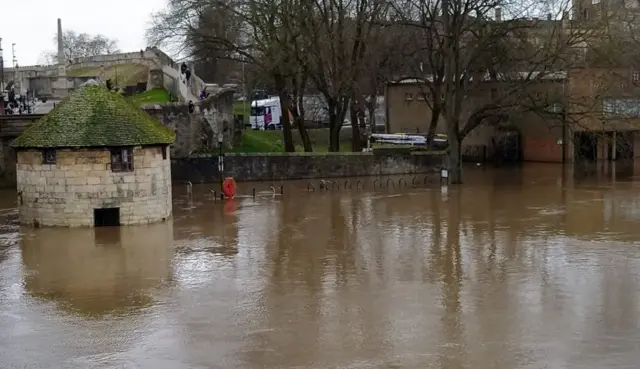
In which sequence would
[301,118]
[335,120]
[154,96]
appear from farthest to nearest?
1. [154,96]
2. [335,120]
3. [301,118]

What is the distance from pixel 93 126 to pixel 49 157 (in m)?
1.76

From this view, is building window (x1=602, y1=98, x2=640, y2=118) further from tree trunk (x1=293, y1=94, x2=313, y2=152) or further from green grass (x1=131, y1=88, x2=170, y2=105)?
green grass (x1=131, y1=88, x2=170, y2=105)

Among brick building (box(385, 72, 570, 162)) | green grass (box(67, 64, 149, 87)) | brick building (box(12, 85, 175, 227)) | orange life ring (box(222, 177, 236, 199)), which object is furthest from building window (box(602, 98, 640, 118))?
green grass (box(67, 64, 149, 87))

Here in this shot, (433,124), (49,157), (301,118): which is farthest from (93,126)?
(433,124)

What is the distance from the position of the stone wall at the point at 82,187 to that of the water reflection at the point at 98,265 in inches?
→ 23.9

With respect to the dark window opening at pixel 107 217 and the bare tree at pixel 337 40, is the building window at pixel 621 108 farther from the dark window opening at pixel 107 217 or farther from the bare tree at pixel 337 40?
the dark window opening at pixel 107 217

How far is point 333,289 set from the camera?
59.6 ft

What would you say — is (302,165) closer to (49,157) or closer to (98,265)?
(49,157)

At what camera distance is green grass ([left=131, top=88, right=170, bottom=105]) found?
48419 mm

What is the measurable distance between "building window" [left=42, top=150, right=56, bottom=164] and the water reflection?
2290 mm

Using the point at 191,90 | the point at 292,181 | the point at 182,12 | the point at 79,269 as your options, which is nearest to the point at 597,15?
the point at 292,181

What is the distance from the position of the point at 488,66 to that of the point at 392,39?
5.28m

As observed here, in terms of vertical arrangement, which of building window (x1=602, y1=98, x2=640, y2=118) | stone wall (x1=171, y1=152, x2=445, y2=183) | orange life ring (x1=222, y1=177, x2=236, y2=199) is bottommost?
orange life ring (x1=222, y1=177, x2=236, y2=199)

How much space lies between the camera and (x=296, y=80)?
4159 centimetres
